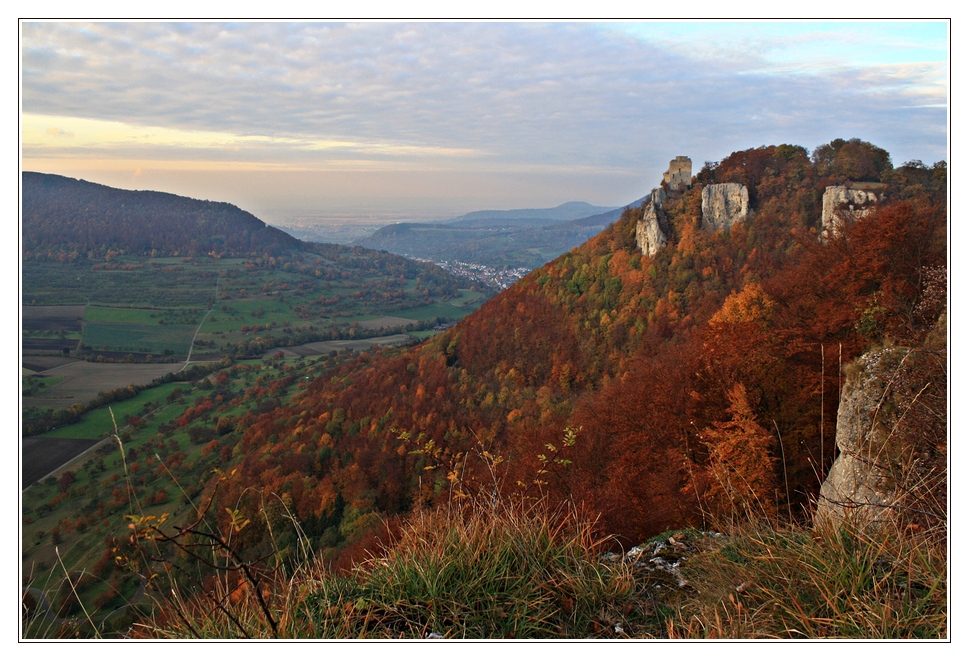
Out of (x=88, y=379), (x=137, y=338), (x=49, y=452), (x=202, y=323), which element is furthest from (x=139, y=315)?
(x=49, y=452)

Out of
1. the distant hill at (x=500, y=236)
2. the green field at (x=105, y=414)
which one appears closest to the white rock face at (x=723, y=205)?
Result: the green field at (x=105, y=414)

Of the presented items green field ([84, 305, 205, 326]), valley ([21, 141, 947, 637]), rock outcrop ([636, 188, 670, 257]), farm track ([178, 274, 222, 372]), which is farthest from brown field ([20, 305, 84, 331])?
rock outcrop ([636, 188, 670, 257])

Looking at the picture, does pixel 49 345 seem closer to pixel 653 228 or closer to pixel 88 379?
pixel 88 379

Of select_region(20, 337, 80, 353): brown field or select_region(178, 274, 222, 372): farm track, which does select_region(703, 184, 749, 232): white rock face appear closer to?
select_region(178, 274, 222, 372): farm track

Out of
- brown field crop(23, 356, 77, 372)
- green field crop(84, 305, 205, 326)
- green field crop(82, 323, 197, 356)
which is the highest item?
green field crop(84, 305, 205, 326)

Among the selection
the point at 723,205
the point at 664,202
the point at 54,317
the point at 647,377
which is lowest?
the point at 54,317

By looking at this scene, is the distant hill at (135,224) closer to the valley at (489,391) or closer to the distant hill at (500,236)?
the valley at (489,391)
